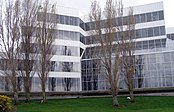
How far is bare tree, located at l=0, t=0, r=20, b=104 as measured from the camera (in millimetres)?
29797

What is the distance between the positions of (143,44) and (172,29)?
24.7ft

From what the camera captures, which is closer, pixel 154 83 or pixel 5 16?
pixel 5 16

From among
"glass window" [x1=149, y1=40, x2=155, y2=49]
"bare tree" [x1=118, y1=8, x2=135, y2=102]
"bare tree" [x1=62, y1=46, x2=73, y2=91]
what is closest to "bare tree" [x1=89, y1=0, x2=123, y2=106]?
"bare tree" [x1=118, y1=8, x2=135, y2=102]

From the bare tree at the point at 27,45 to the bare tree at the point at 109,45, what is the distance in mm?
6673

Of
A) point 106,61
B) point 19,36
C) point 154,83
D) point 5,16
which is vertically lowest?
point 154,83

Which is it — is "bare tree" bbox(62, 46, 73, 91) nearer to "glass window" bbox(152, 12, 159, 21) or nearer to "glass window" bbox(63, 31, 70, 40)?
"glass window" bbox(63, 31, 70, 40)

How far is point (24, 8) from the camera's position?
3306 centimetres

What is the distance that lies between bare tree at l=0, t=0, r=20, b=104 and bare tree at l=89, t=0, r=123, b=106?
7.89m

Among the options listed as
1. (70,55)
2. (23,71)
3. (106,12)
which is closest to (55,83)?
(70,55)

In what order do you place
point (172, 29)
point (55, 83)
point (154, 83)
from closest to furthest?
1. point (154, 83)
2. point (55, 83)
3. point (172, 29)

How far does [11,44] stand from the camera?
3036 centimetres

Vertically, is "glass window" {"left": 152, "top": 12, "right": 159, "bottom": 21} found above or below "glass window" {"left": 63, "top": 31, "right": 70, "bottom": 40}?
above

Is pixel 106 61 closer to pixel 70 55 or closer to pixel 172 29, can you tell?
pixel 70 55

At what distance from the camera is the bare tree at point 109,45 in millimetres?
28812
